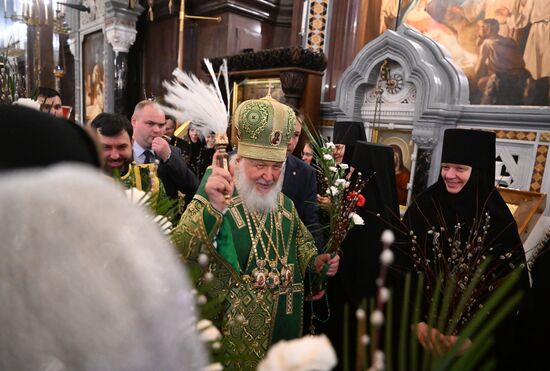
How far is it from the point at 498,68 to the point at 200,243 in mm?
5699

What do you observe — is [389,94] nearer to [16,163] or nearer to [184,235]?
[184,235]

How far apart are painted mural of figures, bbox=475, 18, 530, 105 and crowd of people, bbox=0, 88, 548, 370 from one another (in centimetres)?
237

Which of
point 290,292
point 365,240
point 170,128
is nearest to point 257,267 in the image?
point 290,292

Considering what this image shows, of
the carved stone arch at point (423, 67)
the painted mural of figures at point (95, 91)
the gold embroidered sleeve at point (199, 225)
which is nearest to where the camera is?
the gold embroidered sleeve at point (199, 225)

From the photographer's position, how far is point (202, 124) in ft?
5.37

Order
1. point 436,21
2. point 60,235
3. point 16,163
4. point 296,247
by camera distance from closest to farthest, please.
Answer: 1. point 60,235
2. point 16,163
3. point 296,247
4. point 436,21

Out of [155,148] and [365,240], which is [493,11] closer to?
[365,240]

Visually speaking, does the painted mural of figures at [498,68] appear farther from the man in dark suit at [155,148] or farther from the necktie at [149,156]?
the necktie at [149,156]

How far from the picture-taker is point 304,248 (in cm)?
230

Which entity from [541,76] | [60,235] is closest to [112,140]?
[60,235]

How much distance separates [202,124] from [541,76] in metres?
5.32

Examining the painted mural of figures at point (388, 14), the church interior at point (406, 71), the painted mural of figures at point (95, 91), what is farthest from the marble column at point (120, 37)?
the painted mural of figures at point (388, 14)

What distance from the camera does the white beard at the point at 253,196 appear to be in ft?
7.18

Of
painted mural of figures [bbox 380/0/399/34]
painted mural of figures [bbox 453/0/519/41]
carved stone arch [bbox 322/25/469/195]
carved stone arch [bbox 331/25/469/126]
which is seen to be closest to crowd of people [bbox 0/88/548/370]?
carved stone arch [bbox 322/25/469/195]
